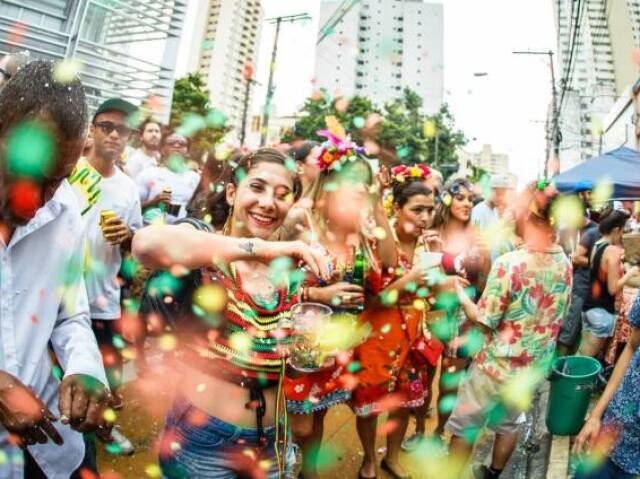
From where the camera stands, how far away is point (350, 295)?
233 cm

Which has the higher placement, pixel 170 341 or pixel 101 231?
pixel 101 231

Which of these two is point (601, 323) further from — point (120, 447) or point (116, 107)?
point (116, 107)

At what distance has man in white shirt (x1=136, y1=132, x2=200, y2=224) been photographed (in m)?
4.64

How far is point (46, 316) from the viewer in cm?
142

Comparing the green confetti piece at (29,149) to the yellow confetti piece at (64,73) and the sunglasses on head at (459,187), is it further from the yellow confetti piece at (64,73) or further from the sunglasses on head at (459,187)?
the sunglasses on head at (459,187)

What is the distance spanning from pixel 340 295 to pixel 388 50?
9372 cm

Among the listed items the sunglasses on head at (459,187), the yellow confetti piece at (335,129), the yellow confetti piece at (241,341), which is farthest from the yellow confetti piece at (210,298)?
the sunglasses on head at (459,187)

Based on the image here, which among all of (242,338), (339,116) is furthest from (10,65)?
(339,116)

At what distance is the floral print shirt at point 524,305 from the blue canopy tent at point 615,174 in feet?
14.9

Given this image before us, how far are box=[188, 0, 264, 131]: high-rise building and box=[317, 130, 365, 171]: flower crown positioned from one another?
105m

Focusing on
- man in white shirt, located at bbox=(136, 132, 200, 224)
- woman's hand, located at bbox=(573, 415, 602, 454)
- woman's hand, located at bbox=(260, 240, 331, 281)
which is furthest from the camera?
man in white shirt, located at bbox=(136, 132, 200, 224)

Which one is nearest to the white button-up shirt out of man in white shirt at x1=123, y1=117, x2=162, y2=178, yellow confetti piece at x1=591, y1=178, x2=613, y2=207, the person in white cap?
man in white shirt at x1=123, y1=117, x2=162, y2=178

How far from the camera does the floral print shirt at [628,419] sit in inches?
71.6

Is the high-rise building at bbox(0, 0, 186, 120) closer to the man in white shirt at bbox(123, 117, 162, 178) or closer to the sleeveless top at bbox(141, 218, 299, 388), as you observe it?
the man in white shirt at bbox(123, 117, 162, 178)
